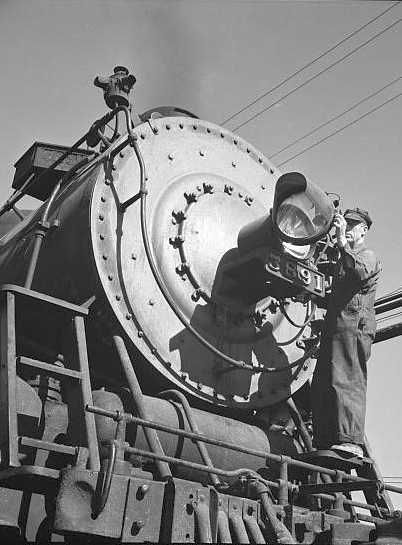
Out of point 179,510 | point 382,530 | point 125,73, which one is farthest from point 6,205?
point 382,530

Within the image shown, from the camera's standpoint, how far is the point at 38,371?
372 cm

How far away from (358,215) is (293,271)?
0.67 m

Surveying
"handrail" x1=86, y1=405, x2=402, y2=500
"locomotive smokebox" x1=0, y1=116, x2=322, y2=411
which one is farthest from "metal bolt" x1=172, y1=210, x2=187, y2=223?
"handrail" x1=86, y1=405, x2=402, y2=500

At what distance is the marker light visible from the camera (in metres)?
4.29

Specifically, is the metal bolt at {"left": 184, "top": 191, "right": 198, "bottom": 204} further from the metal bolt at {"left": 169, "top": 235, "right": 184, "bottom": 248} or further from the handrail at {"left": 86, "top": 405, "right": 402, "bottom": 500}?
the handrail at {"left": 86, "top": 405, "right": 402, "bottom": 500}

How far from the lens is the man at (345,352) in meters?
4.18

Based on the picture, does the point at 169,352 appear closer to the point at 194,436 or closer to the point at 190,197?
the point at 194,436

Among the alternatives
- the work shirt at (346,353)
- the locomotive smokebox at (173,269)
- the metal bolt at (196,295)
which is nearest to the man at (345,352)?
the work shirt at (346,353)

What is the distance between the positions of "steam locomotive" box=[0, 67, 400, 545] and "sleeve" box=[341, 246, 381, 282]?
9.1 inches

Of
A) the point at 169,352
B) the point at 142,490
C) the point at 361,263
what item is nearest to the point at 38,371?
the point at 169,352

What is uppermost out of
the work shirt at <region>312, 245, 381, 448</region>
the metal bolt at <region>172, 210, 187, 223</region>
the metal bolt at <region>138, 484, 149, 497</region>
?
the metal bolt at <region>172, 210, 187, 223</region>

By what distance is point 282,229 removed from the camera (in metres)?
4.36

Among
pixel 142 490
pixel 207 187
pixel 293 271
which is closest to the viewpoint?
pixel 142 490

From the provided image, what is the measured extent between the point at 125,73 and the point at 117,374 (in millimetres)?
2006
